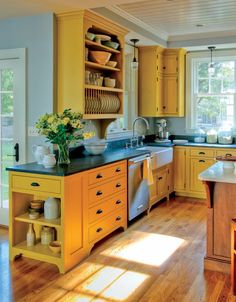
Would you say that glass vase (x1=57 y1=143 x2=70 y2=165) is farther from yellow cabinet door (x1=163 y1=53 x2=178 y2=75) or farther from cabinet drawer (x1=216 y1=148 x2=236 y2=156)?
yellow cabinet door (x1=163 y1=53 x2=178 y2=75)

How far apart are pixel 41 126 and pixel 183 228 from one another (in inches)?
85.7

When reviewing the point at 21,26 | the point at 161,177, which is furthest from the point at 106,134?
the point at 21,26

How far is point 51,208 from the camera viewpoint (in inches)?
132

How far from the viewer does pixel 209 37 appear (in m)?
5.78

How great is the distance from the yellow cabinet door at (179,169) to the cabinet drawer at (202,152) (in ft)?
0.49

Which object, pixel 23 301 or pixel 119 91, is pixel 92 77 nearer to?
pixel 119 91

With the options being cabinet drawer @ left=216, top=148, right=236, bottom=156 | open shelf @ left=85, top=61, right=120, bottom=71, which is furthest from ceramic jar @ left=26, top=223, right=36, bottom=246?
cabinet drawer @ left=216, top=148, right=236, bottom=156

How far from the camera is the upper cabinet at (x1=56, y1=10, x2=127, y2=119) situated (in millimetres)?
3832

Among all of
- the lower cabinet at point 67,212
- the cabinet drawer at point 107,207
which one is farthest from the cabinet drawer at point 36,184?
the cabinet drawer at point 107,207

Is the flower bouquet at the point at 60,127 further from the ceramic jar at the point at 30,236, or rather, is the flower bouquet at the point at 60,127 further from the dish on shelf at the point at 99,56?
the dish on shelf at the point at 99,56

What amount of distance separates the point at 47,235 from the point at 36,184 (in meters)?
0.59

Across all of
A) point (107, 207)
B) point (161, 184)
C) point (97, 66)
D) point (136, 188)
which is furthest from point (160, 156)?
point (97, 66)

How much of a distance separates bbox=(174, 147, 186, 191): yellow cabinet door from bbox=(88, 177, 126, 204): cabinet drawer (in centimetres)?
202

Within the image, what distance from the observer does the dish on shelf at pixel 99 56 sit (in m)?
4.15
